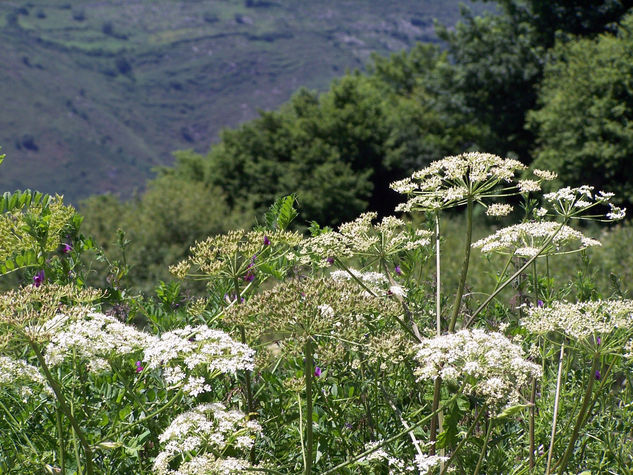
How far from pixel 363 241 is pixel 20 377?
4.55 feet

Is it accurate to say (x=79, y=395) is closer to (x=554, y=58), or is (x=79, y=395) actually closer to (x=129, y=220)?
(x=129, y=220)

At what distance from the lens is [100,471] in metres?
2.15

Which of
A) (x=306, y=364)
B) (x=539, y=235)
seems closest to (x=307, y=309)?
(x=306, y=364)

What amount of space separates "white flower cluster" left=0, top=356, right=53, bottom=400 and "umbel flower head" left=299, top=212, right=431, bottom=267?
1148 mm

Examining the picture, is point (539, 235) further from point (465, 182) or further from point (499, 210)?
point (465, 182)

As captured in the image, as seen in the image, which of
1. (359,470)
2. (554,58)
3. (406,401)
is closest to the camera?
(359,470)

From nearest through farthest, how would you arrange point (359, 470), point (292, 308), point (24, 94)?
point (292, 308)
point (359, 470)
point (24, 94)

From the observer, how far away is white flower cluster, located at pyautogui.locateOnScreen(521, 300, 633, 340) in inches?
80.2

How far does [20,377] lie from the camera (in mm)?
2020

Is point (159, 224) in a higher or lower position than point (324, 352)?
lower

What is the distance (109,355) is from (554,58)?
136 feet

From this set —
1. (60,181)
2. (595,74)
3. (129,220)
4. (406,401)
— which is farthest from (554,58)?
(60,181)

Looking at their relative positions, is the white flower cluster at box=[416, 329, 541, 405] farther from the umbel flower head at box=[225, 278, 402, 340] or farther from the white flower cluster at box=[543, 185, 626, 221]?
the white flower cluster at box=[543, 185, 626, 221]

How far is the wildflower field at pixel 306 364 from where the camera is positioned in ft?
6.35
